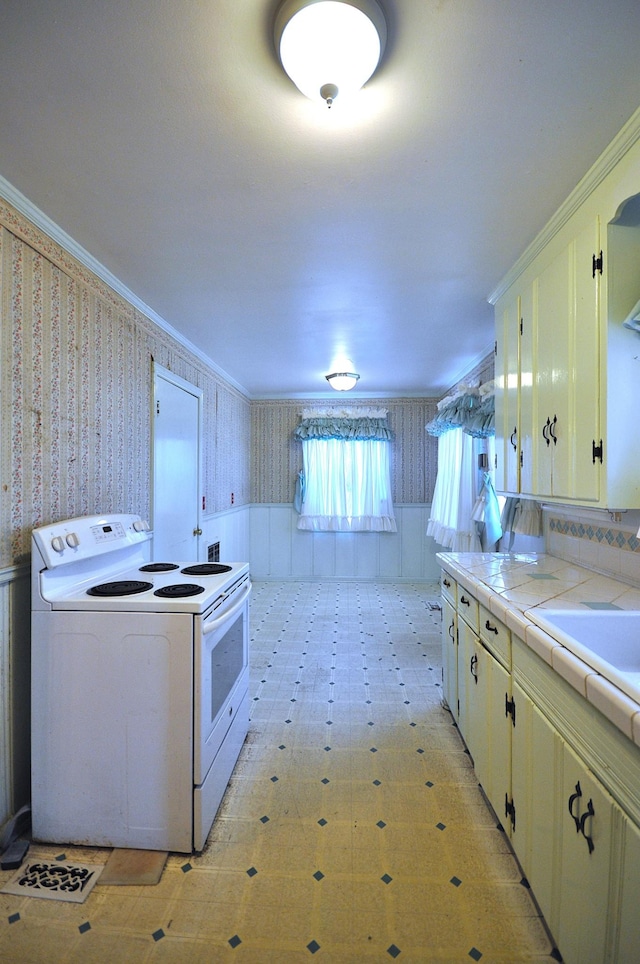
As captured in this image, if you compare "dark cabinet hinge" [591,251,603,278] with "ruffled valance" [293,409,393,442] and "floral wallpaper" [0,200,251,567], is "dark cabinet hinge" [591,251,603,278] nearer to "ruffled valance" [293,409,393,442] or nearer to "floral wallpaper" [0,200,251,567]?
"floral wallpaper" [0,200,251,567]

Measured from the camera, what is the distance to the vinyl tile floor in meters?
1.22

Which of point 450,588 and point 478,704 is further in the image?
point 450,588

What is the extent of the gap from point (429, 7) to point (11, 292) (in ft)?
5.26

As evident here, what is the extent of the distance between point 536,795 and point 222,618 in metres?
1.17

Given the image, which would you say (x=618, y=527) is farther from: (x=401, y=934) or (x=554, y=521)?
(x=401, y=934)

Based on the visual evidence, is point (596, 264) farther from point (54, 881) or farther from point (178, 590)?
point (54, 881)

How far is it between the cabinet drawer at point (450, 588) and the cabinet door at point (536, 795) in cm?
77

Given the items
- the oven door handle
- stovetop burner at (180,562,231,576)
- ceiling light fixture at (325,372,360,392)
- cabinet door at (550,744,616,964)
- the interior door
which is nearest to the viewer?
cabinet door at (550,744,616,964)

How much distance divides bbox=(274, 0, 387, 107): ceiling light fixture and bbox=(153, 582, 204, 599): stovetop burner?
160 centimetres

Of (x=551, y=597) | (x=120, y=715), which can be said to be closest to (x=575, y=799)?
(x=551, y=597)

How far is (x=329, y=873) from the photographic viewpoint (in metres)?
1.45

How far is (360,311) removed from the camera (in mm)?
2727

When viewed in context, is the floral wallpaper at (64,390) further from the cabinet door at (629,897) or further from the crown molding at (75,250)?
the cabinet door at (629,897)

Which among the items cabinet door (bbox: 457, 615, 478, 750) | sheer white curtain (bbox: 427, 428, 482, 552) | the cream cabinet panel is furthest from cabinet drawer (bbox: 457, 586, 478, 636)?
sheer white curtain (bbox: 427, 428, 482, 552)
